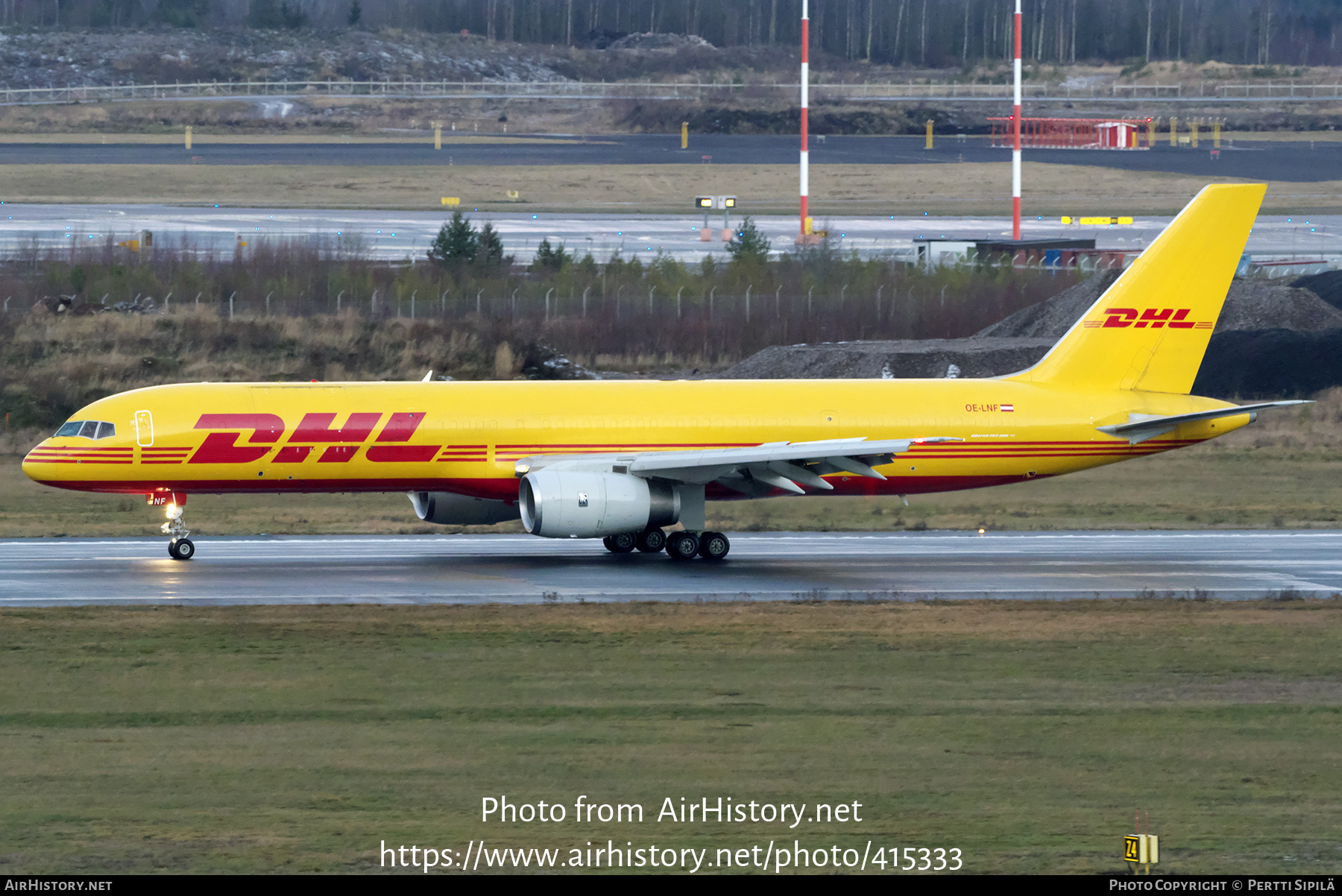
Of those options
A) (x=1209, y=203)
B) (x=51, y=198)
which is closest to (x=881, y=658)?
(x=1209, y=203)

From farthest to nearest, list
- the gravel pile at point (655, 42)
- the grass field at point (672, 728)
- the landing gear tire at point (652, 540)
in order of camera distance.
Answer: the gravel pile at point (655, 42), the landing gear tire at point (652, 540), the grass field at point (672, 728)

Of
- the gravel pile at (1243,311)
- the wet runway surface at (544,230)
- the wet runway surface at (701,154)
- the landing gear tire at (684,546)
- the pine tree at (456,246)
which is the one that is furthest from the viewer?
the wet runway surface at (701,154)

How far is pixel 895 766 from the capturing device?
17.6 meters

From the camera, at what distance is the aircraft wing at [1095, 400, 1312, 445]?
36.6 m

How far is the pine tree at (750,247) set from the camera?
76.2 meters

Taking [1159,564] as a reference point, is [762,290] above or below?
above

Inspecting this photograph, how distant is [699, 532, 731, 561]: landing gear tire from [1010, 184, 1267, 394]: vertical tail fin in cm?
835

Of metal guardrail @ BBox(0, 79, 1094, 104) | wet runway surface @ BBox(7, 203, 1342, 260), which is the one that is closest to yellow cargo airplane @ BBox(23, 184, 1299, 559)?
wet runway surface @ BBox(7, 203, 1342, 260)

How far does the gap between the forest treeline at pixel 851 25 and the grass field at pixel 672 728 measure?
518ft

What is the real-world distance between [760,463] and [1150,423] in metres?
9.26

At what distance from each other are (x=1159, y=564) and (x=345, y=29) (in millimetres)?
153001

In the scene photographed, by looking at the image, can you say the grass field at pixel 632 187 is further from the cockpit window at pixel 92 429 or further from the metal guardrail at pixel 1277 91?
the cockpit window at pixel 92 429

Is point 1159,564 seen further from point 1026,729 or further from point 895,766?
point 895,766

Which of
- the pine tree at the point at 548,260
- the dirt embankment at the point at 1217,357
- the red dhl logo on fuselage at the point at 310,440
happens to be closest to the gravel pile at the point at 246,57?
the pine tree at the point at 548,260
